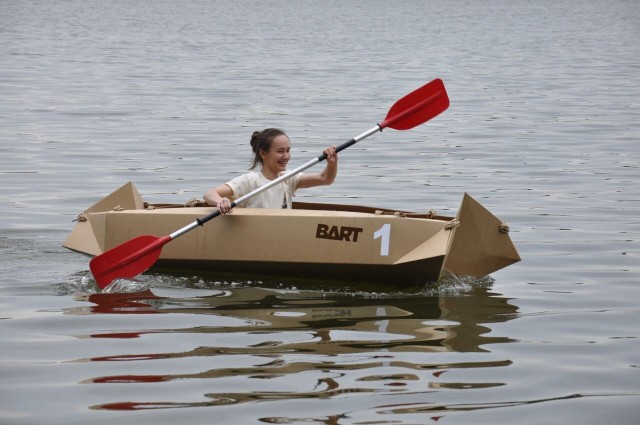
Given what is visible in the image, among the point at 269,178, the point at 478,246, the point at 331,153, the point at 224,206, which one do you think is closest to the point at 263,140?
the point at 269,178

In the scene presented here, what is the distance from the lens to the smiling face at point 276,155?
7836mm

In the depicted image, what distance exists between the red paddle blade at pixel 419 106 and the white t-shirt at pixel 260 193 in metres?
0.78

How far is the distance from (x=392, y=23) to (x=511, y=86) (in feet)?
97.1

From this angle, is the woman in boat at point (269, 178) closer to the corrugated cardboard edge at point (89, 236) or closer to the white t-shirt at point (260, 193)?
the white t-shirt at point (260, 193)

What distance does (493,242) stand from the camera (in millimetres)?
7488

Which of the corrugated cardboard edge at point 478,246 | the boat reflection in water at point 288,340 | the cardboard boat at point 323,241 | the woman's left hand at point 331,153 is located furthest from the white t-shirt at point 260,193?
the corrugated cardboard edge at point 478,246

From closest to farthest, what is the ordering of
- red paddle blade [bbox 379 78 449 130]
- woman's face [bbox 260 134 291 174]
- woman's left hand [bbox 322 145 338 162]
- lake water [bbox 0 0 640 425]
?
lake water [bbox 0 0 640 425], woman's left hand [bbox 322 145 338 162], woman's face [bbox 260 134 291 174], red paddle blade [bbox 379 78 449 130]

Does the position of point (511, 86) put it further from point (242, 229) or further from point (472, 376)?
point (472, 376)

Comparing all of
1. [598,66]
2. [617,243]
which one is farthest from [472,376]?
[598,66]

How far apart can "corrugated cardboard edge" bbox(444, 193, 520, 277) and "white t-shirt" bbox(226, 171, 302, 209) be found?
1.15 metres

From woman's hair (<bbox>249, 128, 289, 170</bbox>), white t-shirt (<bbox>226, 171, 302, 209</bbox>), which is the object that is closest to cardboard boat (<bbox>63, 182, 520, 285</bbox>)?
white t-shirt (<bbox>226, 171, 302, 209</bbox>)

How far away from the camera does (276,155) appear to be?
25.7ft

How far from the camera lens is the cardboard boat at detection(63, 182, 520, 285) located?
278 inches

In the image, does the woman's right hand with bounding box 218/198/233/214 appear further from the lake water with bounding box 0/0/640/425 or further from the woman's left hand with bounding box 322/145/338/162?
the woman's left hand with bounding box 322/145/338/162
